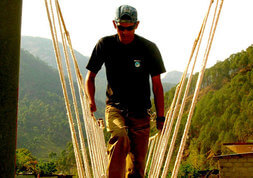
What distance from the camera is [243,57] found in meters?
53.4

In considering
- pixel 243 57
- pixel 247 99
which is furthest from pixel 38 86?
pixel 247 99

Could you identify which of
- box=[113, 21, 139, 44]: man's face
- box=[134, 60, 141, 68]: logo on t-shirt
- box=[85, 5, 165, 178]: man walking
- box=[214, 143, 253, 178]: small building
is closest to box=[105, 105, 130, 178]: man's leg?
box=[85, 5, 165, 178]: man walking

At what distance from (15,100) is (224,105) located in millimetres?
47845

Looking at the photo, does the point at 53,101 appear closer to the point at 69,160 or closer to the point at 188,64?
the point at 69,160

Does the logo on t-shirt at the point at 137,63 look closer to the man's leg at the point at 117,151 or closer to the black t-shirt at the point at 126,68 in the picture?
the black t-shirt at the point at 126,68

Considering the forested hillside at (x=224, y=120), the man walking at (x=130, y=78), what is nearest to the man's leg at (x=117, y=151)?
the man walking at (x=130, y=78)

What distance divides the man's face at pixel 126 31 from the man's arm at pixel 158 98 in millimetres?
293

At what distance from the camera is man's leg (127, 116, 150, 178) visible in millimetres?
2238

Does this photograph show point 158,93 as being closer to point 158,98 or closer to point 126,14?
point 158,98

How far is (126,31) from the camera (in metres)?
2.14

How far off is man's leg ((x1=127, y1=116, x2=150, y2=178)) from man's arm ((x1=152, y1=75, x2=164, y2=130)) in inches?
4.5

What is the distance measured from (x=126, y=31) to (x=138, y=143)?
2.25ft

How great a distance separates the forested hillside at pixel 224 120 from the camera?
37500mm

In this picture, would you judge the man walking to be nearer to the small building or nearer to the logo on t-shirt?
the logo on t-shirt
